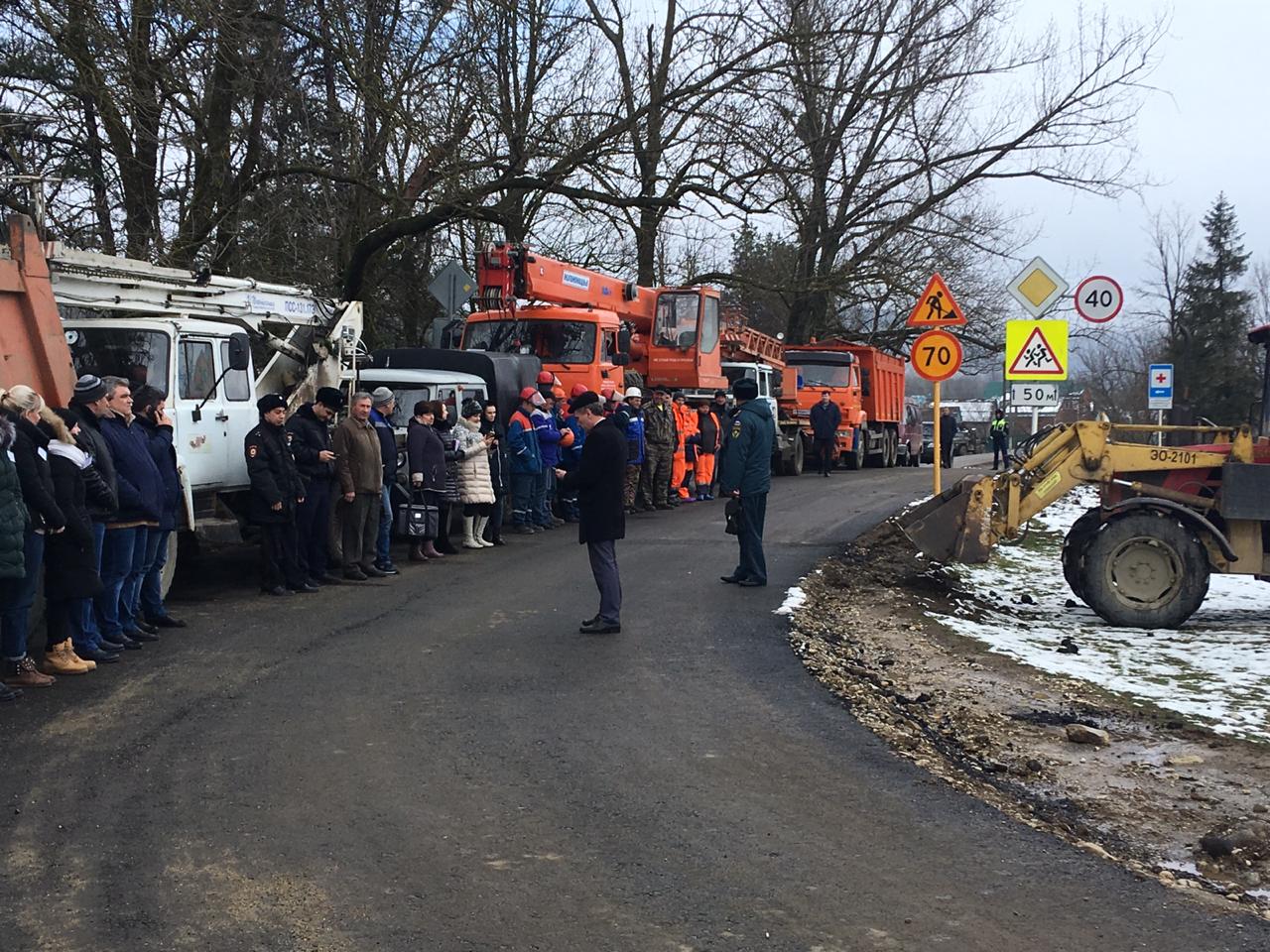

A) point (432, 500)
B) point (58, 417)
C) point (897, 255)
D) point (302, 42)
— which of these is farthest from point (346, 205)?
point (897, 255)

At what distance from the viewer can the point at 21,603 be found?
846cm

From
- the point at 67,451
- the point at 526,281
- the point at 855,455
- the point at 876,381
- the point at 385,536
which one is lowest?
the point at 385,536

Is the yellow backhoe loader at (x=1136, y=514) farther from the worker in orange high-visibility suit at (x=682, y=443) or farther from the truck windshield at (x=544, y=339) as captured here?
the worker in orange high-visibility suit at (x=682, y=443)

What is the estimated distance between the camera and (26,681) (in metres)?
8.50

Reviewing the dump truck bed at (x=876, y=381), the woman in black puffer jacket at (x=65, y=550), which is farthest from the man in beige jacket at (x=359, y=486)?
the dump truck bed at (x=876, y=381)

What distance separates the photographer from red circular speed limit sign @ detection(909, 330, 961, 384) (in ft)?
52.2

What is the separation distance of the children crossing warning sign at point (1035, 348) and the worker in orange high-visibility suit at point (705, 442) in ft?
24.8

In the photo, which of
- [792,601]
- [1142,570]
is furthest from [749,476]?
[1142,570]

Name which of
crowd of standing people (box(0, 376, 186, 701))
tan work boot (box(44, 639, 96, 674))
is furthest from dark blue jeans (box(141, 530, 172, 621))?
tan work boot (box(44, 639, 96, 674))

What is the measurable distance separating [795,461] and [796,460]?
37mm

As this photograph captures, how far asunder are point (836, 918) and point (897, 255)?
32.5 metres

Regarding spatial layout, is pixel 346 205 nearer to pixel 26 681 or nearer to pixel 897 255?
pixel 26 681

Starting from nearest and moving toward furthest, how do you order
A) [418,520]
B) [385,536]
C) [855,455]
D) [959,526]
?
[959,526]
[385,536]
[418,520]
[855,455]

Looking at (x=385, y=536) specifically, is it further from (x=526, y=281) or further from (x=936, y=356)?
(x=526, y=281)
